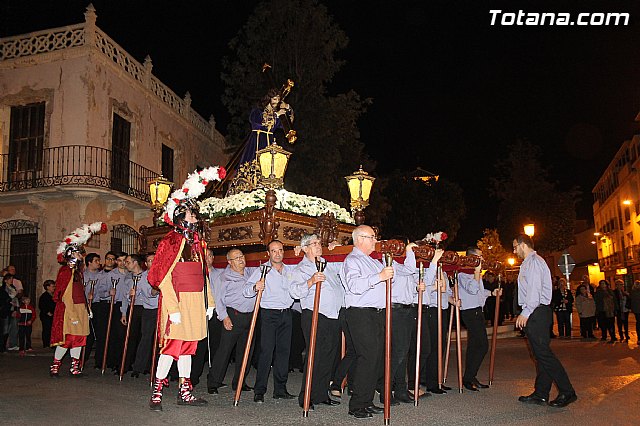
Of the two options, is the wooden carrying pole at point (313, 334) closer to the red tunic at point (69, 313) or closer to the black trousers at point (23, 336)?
the red tunic at point (69, 313)

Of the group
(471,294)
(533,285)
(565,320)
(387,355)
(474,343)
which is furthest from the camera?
(565,320)

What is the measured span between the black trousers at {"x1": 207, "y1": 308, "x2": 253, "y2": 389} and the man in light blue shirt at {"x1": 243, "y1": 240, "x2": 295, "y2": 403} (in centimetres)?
44

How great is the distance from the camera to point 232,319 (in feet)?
23.5

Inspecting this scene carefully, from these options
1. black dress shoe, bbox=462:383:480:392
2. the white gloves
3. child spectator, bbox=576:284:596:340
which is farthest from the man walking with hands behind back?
child spectator, bbox=576:284:596:340

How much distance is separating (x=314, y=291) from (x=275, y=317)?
0.76 m

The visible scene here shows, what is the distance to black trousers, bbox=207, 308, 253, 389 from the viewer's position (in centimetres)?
699

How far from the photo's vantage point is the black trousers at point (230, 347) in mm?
6988

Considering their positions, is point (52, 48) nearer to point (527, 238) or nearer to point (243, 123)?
point (243, 123)

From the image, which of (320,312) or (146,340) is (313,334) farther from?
(146,340)

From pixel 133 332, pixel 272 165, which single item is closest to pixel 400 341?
pixel 272 165

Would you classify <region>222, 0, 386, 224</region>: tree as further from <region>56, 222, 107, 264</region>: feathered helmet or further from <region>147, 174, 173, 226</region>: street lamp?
<region>56, 222, 107, 264</region>: feathered helmet

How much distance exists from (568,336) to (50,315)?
14797 mm

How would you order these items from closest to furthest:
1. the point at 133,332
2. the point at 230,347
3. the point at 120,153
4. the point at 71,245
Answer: the point at 230,347, the point at 71,245, the point at 133,332, the point at 120,153

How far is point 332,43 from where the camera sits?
64.1ft
